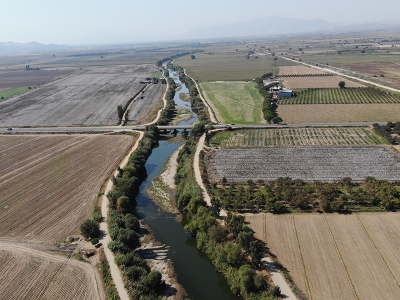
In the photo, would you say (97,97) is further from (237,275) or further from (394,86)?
(394,86)

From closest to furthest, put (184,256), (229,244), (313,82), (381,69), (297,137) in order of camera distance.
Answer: (229,244)
(184,256)
(297,137)
(313,82)
(381,69)

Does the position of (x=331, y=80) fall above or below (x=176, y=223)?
above

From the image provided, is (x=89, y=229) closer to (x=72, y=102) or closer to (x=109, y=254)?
(x=109, y=254)

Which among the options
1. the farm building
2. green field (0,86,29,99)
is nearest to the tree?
the farm building

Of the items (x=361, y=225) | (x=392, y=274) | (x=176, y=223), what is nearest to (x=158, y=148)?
(x=176, y=223)

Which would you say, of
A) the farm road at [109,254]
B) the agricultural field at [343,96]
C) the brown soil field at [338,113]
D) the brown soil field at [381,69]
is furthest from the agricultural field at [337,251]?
the brown soil field at [381,69]

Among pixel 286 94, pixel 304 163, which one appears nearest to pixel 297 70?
pixel 286 94
